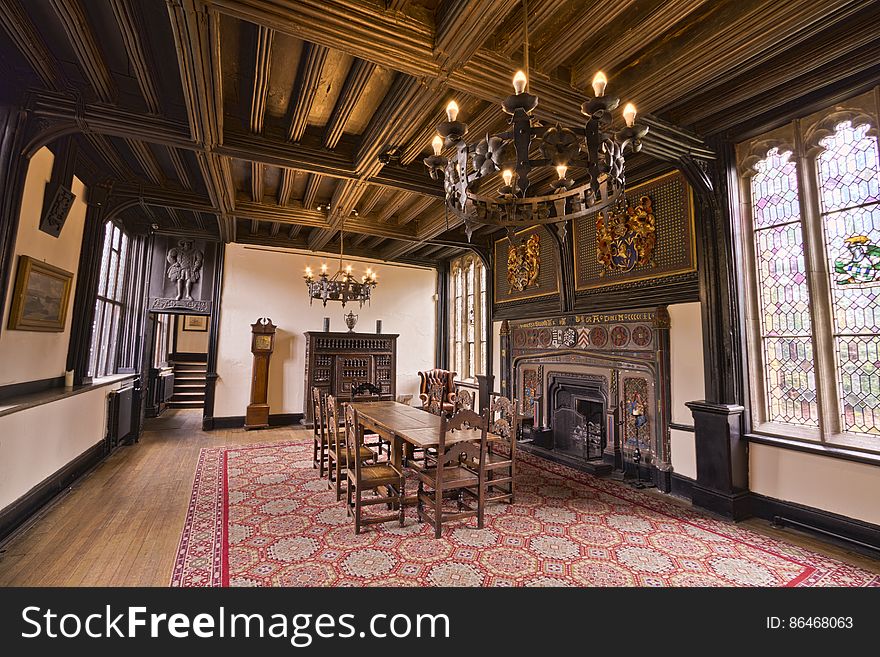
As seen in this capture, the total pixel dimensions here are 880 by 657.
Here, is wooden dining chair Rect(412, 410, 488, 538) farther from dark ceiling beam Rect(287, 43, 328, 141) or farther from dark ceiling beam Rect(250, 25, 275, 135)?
dark ceiling beam Rect(250, 25, 275, 135)

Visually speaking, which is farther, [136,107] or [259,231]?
[259,231]

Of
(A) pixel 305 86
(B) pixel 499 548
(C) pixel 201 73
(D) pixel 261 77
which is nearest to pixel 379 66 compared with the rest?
(A) pixel 305 86

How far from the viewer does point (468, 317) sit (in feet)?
28.3

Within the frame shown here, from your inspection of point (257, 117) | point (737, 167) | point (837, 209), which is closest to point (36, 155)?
point (257, 117)

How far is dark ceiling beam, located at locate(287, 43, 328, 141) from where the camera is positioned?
119 inches

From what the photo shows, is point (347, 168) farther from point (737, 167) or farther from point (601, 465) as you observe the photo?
point (601, 465)

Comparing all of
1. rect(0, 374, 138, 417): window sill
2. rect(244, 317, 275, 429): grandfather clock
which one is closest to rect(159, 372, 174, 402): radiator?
rect(244, 317, 275, 429): grandfather clock

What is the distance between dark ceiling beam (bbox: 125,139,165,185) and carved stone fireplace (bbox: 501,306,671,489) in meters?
5.53

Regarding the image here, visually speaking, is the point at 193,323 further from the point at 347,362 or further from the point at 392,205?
the point at 392,205

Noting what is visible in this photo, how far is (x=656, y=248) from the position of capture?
4516mm

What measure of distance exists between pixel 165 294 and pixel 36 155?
3995 mm

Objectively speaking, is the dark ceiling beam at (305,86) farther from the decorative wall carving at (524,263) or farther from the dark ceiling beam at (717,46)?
the decorative wall carving at (524,263)

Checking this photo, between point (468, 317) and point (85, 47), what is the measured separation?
682cm

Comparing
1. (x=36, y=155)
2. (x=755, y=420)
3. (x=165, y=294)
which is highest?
(x=36, y=155)
